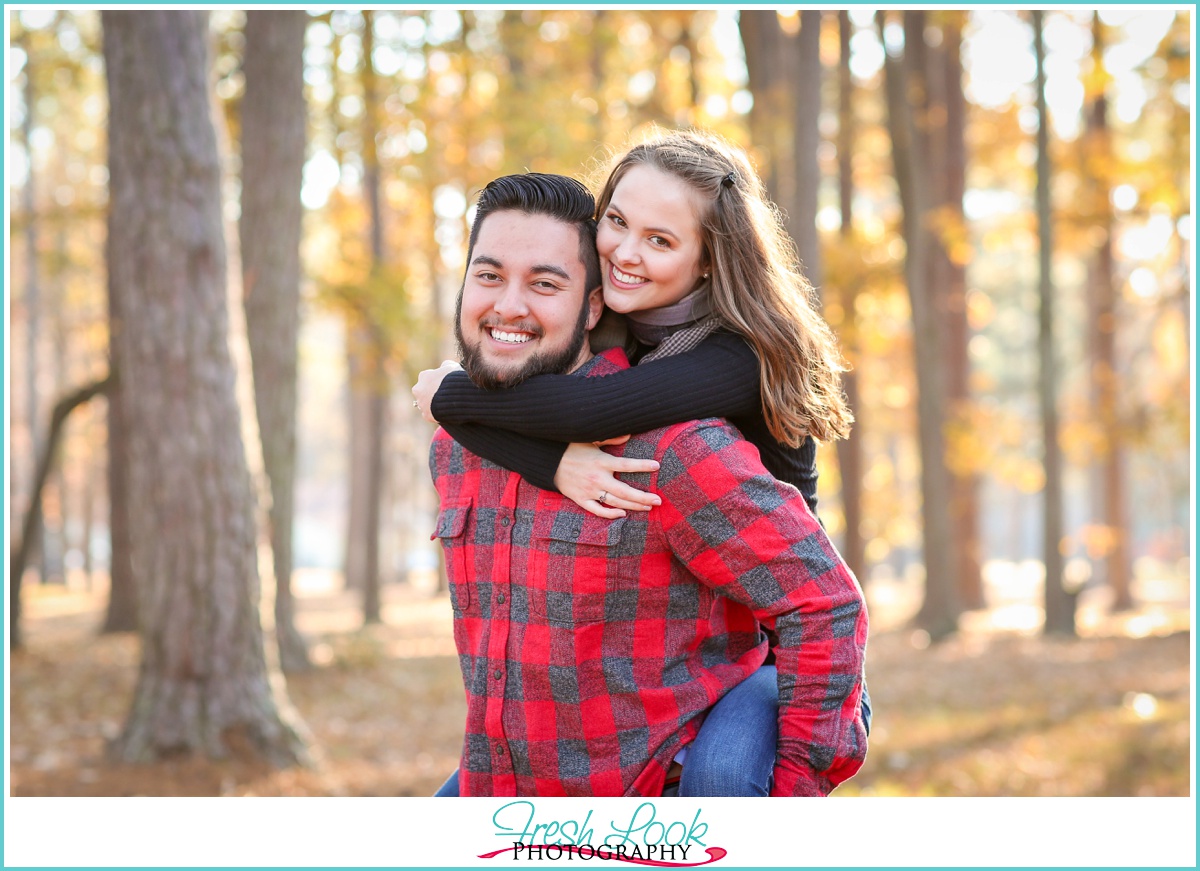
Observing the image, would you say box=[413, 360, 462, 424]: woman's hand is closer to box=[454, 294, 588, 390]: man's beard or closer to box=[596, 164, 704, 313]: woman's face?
box=[454, 294, 588, 390]: man's beard

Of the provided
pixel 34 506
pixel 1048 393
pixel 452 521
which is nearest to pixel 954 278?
pixel 1048 393

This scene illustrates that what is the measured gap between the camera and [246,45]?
9.05 metres

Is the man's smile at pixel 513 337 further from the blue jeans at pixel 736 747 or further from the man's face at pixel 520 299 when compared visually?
the blue jeans at pixel 736 747

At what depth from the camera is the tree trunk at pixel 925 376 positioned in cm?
1364

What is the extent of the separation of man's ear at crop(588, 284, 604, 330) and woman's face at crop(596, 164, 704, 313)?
43 millimetres

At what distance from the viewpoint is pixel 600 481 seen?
217 cm

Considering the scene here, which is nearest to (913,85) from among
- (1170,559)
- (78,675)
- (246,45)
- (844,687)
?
(246,45)

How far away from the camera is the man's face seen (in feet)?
7.59

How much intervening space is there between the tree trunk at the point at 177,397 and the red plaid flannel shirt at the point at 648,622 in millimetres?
4164

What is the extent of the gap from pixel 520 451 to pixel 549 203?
531 millimetres

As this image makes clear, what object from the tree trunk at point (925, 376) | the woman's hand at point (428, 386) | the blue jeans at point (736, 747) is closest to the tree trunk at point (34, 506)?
the woman's hand at point (428, 386)

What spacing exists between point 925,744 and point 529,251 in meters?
6.48

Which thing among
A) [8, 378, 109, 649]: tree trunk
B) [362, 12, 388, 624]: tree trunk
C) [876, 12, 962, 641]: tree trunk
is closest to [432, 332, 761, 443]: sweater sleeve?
[8, 378, 109, 649]: tree trunk

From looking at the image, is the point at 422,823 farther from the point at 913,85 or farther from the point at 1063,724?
the point at 913,85
